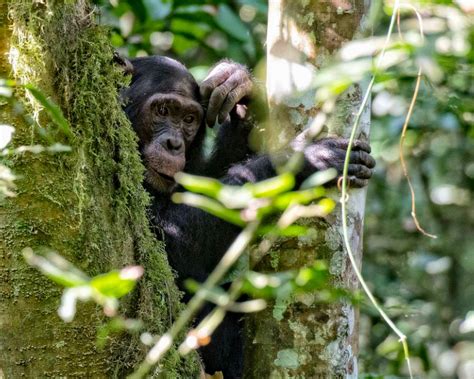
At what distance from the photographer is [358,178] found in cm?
337

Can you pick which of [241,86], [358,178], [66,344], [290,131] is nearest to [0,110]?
[66,344]

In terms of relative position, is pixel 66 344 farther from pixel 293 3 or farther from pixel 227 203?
pixel 293 3

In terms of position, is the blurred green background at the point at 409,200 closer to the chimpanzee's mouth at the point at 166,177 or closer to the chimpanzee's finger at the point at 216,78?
the chimpanzee's finger at the point at 216,78

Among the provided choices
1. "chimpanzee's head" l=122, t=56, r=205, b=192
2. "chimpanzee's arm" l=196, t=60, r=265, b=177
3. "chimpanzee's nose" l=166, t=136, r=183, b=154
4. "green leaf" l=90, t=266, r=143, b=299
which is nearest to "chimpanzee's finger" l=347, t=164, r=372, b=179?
"chimpanzee's arm" l=196, t=60, r=265, b=177

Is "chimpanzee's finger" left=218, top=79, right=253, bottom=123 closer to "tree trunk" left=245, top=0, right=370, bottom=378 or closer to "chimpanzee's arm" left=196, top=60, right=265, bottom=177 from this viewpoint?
"chimpanzee's arm" left=196, top=60, right=265, bottom=177

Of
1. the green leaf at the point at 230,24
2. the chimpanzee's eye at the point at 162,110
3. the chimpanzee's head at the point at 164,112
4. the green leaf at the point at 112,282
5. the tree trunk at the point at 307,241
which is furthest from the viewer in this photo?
the green leaf at the point at 230,24

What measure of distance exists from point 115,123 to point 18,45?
512 mm

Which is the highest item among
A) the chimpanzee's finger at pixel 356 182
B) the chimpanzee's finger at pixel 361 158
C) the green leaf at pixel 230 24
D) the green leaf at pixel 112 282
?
the green leaf at pixel 112 282

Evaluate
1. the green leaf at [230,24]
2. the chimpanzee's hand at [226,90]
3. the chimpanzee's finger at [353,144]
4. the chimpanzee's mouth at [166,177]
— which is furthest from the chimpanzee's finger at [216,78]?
the chimpanzee's finger at [353,144]

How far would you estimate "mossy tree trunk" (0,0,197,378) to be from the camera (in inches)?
92.3

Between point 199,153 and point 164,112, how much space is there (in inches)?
18.4

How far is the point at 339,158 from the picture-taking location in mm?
3541

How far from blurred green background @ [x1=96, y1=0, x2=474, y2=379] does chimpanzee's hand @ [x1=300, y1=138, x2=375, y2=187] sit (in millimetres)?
1893

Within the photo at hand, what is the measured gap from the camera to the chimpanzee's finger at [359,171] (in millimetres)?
3354
